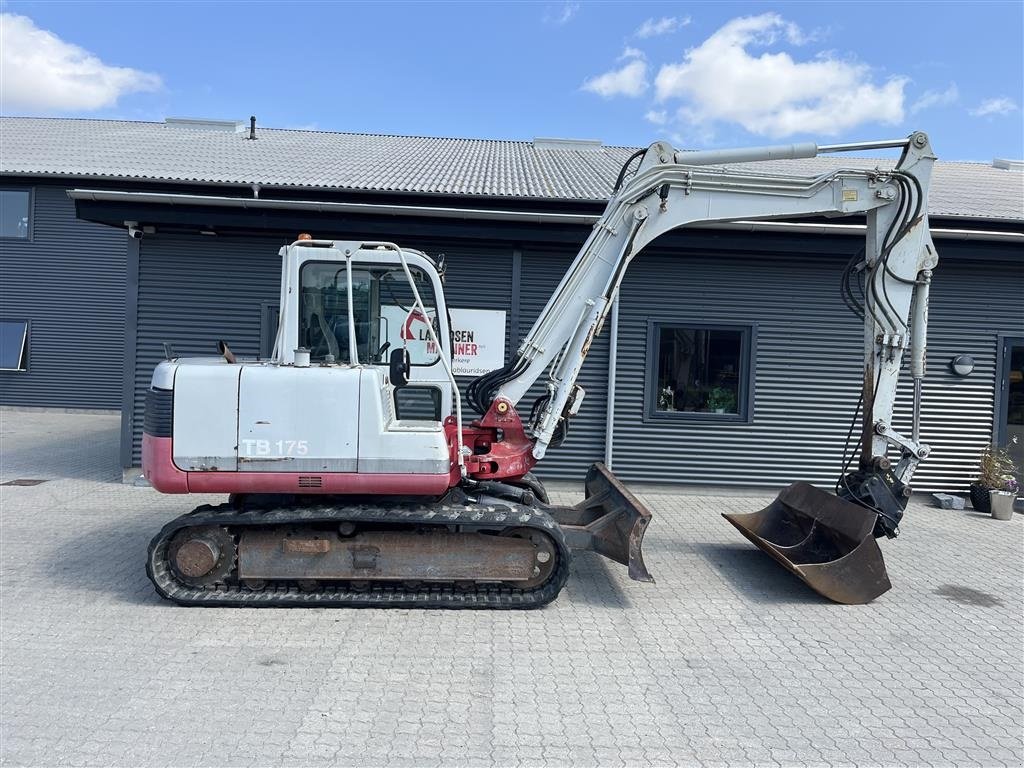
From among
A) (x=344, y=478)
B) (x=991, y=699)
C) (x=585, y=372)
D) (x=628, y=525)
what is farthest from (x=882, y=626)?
(x=585, y=372)

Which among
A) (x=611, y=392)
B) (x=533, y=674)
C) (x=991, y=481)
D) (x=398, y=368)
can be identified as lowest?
(x=533, y=674)

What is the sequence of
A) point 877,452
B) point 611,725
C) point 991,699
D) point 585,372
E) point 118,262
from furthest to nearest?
point 118,262, point 585,372, point 877,452, point 991,699, point 611,725

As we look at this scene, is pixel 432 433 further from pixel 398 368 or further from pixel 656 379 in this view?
pixel 656 379

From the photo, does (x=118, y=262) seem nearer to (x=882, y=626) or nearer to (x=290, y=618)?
(x=290, y=618)

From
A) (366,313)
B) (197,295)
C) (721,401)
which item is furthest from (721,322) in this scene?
(197,295)

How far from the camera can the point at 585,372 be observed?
9.42m

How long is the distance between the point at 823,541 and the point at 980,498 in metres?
4.32

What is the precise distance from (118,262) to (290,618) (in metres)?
14.9

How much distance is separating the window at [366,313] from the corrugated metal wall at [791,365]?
14.5 feet

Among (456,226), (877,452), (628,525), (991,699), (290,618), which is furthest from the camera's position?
(456,226)

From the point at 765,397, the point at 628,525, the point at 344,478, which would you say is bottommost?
the point at 628,525

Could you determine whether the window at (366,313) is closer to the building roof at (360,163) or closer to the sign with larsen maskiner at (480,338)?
the sign with larsen maskiner at (480,338)

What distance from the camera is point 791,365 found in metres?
9.51

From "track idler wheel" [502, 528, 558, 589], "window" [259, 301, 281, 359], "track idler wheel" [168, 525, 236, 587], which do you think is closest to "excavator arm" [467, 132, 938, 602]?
"track idler wheel" [502, 528, 558, 589]
